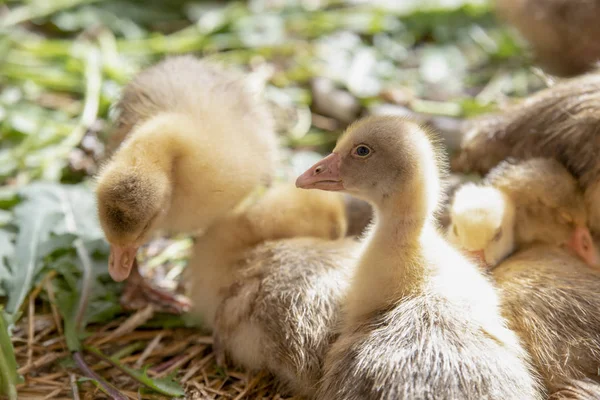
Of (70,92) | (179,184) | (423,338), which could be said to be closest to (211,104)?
(179,184)

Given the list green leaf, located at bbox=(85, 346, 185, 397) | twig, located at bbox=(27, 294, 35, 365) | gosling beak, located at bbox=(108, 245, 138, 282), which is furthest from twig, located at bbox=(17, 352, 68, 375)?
gosling beak, located at bbox=(108, 245, 138, 282)

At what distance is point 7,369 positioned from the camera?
184 centimetres

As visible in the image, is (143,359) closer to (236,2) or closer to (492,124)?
(492,124)

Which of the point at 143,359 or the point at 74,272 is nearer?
the point at 143,359

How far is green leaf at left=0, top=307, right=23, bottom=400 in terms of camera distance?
1830 mm

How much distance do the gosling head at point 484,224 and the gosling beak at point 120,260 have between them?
3.08ft

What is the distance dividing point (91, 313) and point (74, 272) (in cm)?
23

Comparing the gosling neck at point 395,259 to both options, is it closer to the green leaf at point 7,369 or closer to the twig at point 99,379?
the twig at point 99,379

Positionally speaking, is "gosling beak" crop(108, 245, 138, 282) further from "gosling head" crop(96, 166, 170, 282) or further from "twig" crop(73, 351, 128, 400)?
"twig" crop(73, 351, 128, 400)

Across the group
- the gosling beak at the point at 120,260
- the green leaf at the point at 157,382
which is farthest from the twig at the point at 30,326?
the gosling beak at the point at 120,260

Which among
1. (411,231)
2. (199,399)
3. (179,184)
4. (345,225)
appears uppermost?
(179,184)

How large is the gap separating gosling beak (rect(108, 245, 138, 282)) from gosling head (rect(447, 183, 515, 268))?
0.94 meters

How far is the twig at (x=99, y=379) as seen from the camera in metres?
1.89

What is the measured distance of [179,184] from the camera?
6.71 ft
